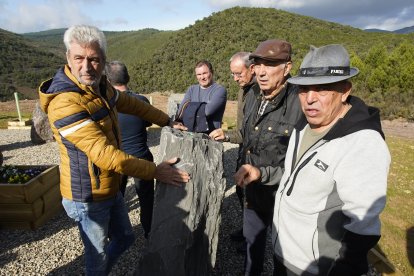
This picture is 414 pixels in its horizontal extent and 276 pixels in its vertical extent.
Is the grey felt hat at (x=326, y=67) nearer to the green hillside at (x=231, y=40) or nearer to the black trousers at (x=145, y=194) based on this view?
the black trousers at (x=145, y=194)

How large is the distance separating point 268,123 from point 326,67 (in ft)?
3.15

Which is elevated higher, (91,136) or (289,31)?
(289,31)

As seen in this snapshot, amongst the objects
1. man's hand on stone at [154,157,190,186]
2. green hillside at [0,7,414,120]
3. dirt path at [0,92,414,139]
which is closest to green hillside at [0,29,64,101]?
green hillside at [0,7,414,120]

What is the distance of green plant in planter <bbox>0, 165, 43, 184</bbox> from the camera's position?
436 cm

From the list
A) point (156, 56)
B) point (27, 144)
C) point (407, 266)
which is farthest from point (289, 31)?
point (407, 266)

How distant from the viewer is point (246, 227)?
9.41ft

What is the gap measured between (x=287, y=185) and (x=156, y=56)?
145ft

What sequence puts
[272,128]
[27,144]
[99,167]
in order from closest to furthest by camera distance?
[99,167]
[272,128]
[27,144]

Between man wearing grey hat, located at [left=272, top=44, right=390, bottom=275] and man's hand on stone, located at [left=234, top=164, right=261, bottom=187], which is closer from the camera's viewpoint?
man wearing grey hat, located at [left=272, top=44, right=390, bottom=275]

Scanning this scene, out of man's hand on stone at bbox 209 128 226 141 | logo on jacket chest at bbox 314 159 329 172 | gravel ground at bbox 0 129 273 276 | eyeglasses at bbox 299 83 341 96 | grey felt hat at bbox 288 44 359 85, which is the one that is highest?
grey felt hat at bbox 288 44 359 85

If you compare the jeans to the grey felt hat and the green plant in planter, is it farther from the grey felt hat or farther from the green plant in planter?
the green plant in planter

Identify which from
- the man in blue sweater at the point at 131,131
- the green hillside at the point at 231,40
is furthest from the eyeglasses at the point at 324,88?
the green hillside at the point at 231,40

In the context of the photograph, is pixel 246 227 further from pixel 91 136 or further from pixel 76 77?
pixel 76 77

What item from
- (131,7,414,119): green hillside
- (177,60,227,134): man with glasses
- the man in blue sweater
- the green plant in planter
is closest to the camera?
the man in blue sweater
